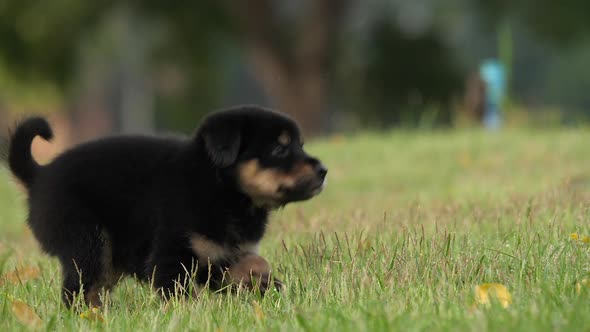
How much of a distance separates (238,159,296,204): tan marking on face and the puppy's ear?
0.34 ft

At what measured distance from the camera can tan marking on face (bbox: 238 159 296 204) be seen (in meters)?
4.86

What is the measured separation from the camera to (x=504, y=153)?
1166 centimetres

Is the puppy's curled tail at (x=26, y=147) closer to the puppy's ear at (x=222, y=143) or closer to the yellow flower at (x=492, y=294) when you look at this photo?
the puppy's ear at (x=222, y=143)

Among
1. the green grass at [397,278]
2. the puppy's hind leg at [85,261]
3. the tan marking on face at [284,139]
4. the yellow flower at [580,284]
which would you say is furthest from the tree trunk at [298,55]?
the yellow flower at [580,284]

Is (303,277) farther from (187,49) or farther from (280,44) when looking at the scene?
(187,49)

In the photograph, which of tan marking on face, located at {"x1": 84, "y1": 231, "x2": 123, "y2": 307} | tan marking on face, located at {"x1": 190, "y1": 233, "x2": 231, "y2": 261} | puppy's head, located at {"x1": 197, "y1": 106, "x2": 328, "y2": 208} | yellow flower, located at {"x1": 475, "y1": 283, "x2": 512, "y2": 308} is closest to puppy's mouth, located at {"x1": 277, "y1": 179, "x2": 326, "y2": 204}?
puppy's head, located at {"x1": 197, "y1": 106, "x2": 328, "y2": 208}

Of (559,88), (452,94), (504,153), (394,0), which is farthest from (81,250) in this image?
(559,88)

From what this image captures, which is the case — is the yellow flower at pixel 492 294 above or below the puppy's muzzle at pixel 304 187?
below

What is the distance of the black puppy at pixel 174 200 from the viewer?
15.4 ft

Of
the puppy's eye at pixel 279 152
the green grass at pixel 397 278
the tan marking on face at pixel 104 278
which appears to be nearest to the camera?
the green grass at pixel 397 278

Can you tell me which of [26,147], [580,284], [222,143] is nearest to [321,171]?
[222,143]

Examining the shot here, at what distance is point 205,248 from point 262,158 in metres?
0.63

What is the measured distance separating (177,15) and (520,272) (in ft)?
57.9

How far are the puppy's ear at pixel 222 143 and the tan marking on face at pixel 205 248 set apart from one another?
1.42 ft
